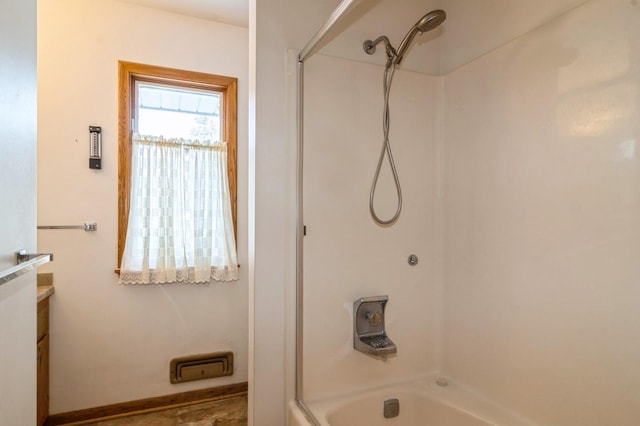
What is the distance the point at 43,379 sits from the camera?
1872 millimetres

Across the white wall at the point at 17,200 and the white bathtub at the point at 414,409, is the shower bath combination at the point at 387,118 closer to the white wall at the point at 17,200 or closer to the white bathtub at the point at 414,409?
the white bathtub at the point at 414,409

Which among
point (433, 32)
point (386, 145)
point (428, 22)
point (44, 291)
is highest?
point (433, 32)

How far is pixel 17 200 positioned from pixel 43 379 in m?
1.43

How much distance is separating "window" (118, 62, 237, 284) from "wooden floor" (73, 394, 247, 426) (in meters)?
0.85

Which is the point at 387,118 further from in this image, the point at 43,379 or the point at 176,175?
the point at 43,379

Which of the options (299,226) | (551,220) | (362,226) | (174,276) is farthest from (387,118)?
(174,276)

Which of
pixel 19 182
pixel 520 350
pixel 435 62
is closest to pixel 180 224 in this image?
pixel 19 182

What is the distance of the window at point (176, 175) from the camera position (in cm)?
213

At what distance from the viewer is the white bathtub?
1.43 meters

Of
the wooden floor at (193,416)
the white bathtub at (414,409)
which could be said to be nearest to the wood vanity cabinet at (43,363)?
the wooden floor at (193,416)

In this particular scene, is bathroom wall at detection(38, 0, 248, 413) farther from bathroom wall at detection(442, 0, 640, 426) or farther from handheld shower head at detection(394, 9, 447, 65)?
bathroom wall at detection(442, 0, 640, 426)

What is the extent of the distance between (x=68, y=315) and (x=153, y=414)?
2.74 feet

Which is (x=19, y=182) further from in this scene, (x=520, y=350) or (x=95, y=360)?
(x=520, y=350)

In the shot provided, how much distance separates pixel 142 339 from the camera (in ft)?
7.13
